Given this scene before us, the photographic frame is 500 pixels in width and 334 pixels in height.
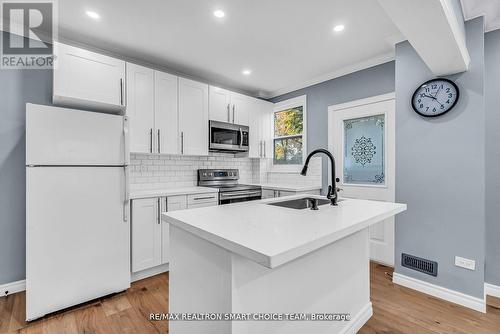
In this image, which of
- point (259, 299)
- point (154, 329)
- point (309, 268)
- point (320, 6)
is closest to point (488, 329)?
point (309, 268)

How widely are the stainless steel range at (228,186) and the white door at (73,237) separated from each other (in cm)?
136

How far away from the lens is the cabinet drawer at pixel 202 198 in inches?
117

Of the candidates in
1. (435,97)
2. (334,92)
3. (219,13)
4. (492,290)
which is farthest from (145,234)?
(492,290)

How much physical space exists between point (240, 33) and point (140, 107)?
1.41 meters

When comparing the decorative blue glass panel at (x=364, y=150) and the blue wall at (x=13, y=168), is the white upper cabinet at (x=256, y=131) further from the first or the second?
the blue wall at (x=13, y=168)

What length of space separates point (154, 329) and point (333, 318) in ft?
4.38

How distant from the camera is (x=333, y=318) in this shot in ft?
5.21

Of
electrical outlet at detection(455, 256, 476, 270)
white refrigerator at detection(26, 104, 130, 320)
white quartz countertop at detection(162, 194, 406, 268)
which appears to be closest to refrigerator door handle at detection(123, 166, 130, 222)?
white refrigerator at detection(26, 104, 130, 320)

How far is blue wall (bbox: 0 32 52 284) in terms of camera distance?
2.28 meters

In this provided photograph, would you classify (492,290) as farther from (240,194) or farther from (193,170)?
(193,170)

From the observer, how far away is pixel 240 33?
242cm

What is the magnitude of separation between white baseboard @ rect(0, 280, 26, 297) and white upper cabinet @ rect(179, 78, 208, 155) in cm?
209

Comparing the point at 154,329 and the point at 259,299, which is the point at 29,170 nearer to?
the point at 154,329

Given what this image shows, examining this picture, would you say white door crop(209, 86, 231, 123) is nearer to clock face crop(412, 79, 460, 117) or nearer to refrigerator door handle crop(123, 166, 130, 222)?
refrigerator door handle crop(123, 166, 130, 222)
